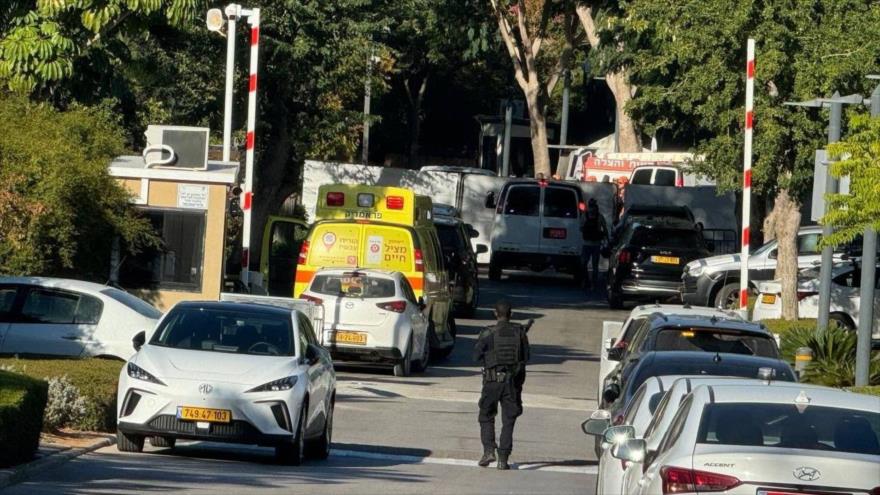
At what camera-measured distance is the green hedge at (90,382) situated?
1700 centimetres

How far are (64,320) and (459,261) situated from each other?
44.6ft

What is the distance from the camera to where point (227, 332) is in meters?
16.5

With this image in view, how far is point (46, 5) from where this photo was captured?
65.8ft

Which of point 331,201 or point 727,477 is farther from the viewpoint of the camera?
point 331,201

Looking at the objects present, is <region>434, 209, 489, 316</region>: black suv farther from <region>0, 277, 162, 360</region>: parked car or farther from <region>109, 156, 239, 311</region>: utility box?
<region>0, 277, 162, 360</region>: parked car

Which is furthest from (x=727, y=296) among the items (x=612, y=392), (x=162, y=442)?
(x=162, y=442)

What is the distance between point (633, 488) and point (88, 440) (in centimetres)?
776

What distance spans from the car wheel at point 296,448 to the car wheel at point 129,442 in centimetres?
124

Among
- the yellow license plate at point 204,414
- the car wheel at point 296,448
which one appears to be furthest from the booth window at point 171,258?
the yellow license plate at point 204,414

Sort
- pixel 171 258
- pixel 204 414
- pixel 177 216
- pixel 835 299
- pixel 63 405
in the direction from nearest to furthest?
pixel 204 414 → pixel 63 405 → pixel 177 216 → pixel 171 258 → pixel 835 299

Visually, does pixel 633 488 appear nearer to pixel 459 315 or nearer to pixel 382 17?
pixel 459 315

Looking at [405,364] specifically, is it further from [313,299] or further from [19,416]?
[19,416]

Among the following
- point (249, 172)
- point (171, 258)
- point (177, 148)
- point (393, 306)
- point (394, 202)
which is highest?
point (177, 148)

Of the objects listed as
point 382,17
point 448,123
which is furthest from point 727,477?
point 448,123
